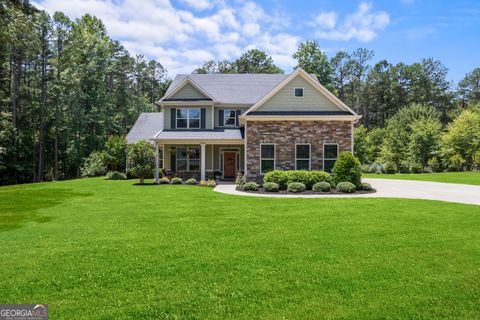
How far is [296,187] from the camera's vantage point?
1573 centimetres

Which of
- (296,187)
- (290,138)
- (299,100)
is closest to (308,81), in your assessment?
(299,100)

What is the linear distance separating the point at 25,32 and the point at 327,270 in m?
36.9

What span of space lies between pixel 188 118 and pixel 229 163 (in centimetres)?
456

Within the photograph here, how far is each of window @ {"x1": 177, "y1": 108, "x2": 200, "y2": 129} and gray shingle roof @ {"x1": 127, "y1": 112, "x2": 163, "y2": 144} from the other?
17.9 ft

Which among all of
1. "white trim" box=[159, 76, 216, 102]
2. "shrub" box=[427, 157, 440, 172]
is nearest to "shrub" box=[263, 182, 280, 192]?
"white trim" box=[159, 76, 216, 102]

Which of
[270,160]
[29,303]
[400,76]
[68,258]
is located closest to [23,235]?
[68,258]

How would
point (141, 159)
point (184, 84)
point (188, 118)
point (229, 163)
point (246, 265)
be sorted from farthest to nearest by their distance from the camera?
1. point (229, 163)
2. point (188, 118)
3. point (184, 84)
4. point (141, 159)
5. point (246, 265)

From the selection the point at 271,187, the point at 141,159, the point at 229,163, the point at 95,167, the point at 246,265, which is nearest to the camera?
the point at 246,265

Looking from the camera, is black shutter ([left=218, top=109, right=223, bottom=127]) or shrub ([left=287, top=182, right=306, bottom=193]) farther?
black shutter ([left=218, top=109, right=223, bottom=127])

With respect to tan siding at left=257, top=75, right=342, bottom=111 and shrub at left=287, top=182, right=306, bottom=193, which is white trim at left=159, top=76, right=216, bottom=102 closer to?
tan siding at left=257, top=75, right=342, bottom=111

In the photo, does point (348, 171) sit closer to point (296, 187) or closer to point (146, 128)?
point (296, 187)

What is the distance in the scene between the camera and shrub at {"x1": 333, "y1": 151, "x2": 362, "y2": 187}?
1648cm

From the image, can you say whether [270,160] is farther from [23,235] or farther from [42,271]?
[42,271]

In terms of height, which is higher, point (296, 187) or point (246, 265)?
point (296, 187)
